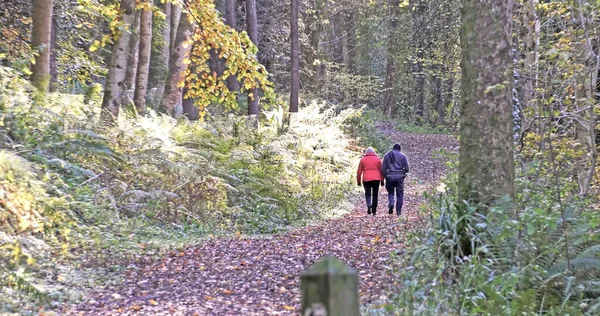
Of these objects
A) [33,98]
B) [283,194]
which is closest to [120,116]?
[33,98]

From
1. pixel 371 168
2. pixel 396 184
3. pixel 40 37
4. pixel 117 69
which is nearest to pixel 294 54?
pixel 371 168

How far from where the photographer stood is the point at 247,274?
7266 millimetres

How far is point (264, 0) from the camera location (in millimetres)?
26266

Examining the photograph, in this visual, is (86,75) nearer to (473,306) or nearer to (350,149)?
(350,149)

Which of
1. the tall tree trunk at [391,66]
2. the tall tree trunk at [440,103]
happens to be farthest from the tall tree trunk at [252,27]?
Answer: the tall tree trunk at [440,103]

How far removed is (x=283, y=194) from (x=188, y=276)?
585 cm

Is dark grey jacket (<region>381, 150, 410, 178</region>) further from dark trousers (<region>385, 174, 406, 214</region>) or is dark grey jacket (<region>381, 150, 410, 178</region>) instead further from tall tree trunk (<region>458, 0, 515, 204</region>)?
tall tree trunk (<region>458, 0, 515, 204</region>)

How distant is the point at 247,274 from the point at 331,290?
567cm

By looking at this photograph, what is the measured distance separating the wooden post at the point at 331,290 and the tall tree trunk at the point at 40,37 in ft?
32.5

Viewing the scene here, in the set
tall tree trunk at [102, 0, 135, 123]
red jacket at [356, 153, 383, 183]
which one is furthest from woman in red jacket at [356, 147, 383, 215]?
tall tree trunk at [102, 0, 135, 123]

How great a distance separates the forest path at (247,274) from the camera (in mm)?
5938

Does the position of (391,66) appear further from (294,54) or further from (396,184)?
(396,184)

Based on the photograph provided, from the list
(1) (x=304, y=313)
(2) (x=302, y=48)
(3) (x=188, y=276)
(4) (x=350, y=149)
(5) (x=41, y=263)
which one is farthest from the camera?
(2) (x=302, y=48)

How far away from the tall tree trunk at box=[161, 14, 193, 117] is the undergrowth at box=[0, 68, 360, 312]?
57.3 inches
